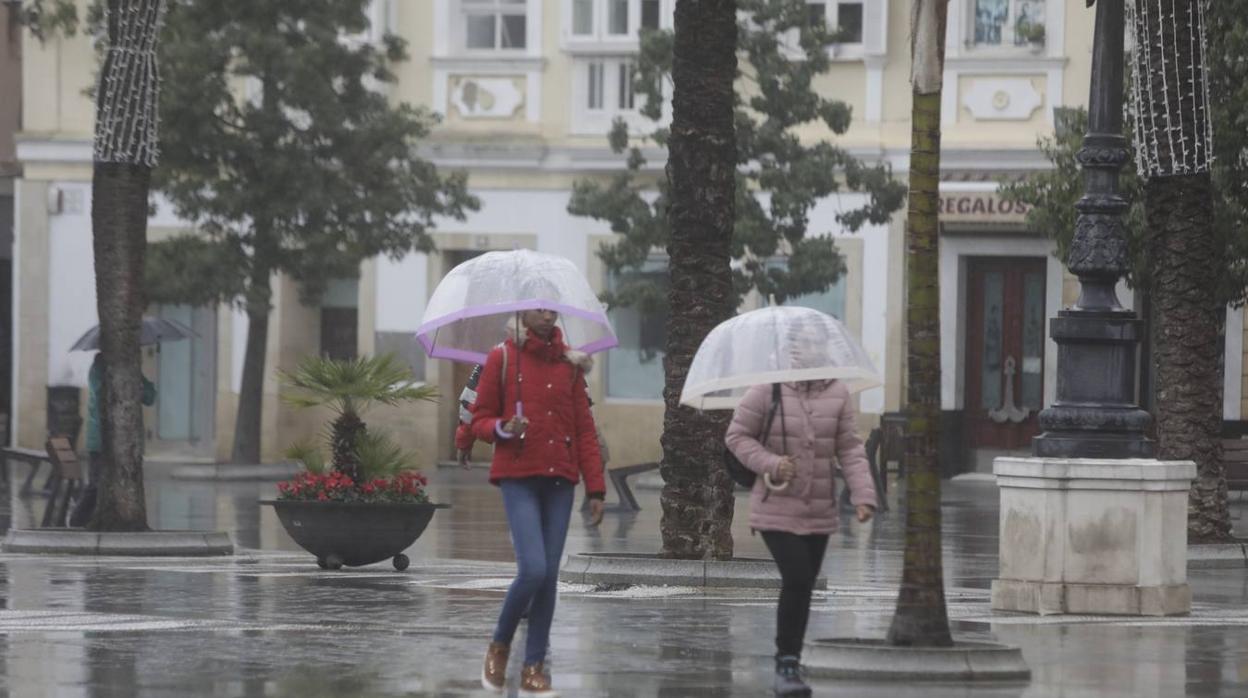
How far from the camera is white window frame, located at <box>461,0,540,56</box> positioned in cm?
3822

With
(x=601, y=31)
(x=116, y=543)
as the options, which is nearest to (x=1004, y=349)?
(x=601, y=31)

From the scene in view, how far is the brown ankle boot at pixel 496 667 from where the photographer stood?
11.5m

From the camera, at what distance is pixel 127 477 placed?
21156 mm

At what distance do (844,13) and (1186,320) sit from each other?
53.9ft

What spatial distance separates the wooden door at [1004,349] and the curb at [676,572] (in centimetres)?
1876

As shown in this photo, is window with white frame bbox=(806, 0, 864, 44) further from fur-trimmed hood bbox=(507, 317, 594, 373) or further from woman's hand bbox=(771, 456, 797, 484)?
woman's hand bbox=(771, 456, 797, 484)

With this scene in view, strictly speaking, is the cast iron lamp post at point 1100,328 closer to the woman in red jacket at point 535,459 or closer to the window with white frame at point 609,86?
the woman in red jacket at point 535,459

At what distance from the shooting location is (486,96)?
38.3 metres

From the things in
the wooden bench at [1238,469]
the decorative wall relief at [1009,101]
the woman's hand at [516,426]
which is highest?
the decorative wall relief at [1009,101]

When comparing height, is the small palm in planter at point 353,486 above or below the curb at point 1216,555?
above

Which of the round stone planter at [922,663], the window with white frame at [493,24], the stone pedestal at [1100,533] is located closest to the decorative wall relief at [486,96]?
the window with white frame at [493,24]

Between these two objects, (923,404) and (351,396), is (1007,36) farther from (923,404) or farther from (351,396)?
(923,404)

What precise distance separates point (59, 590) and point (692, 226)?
460cm

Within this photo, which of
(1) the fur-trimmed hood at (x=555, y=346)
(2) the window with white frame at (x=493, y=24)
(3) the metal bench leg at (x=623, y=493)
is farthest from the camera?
(2) the window with white frame at (x=493, y=24)
